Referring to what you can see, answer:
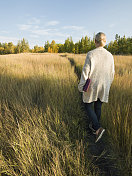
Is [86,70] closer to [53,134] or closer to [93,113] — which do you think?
[93,113]

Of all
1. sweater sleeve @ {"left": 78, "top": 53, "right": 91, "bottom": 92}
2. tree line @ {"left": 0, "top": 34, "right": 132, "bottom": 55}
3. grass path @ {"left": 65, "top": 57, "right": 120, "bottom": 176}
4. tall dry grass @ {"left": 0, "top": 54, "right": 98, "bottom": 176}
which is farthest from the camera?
tree line @ {"left": 0, "top": 34, "right": 132, "bottom": 55}

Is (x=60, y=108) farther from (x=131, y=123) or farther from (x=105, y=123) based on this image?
(x=131, y=123)

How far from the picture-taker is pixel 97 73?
159cm

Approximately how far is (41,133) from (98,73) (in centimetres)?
123

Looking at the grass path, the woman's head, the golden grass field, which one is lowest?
the grass path

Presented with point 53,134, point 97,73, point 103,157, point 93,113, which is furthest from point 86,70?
point 103,157

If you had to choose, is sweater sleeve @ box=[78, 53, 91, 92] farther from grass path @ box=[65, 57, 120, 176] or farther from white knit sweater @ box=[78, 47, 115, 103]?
grass path @ box=[65, 57, 120, 176]

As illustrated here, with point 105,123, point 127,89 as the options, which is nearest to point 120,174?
point 105,123

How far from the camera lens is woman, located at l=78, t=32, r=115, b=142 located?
153 cm

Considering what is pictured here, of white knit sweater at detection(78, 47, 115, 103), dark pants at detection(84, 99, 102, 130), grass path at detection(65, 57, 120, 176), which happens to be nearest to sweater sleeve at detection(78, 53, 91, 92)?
white knit sweater at detection(78, 47, 115, 103)

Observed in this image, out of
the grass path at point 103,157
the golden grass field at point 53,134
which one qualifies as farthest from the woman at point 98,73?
the golden grass field at point 53,134

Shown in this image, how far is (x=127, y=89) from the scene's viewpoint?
2.29 meters

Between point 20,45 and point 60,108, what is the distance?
72.1 meters

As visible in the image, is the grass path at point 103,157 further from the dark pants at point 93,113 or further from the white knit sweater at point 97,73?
the white knit sweater at point 97,73
